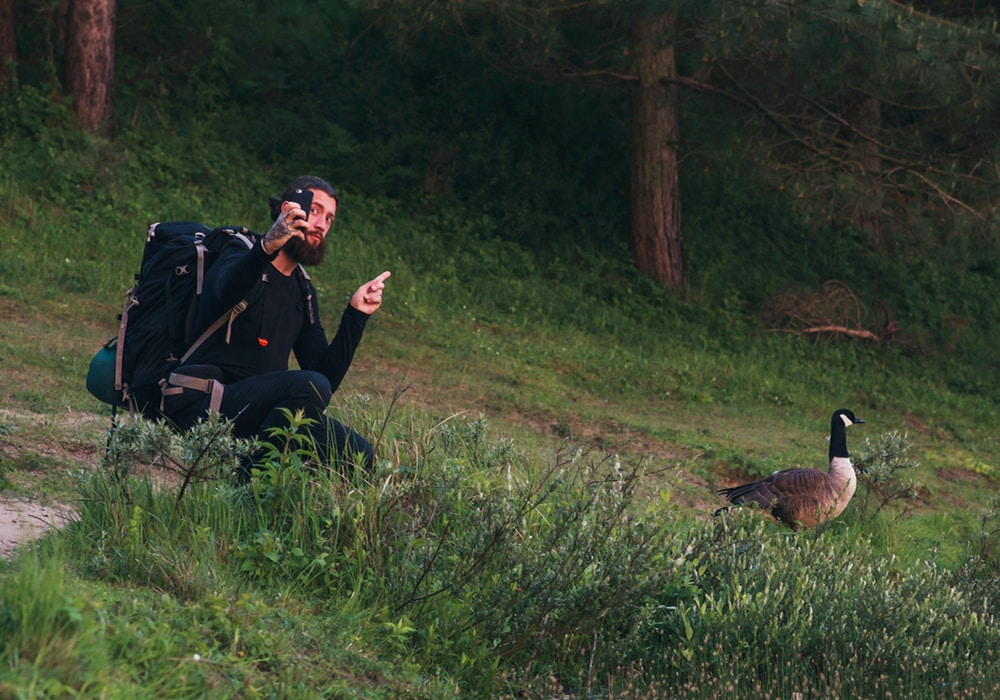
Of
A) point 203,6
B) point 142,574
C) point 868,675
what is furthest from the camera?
point 203,6

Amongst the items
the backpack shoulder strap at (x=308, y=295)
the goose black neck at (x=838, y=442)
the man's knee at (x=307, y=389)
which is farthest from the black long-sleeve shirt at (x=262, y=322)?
the goose black neck at (x=838, y=442)

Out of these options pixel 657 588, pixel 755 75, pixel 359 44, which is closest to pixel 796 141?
pixel 755 75

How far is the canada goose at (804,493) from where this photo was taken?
816 cm

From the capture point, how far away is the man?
5.26 metres

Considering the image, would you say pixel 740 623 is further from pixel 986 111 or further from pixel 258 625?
pixel 986 111

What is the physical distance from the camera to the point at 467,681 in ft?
15.9

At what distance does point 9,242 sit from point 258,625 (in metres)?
10.1

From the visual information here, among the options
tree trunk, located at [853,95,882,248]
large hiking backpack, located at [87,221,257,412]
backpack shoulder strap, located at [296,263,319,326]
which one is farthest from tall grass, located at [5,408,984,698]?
tree trunk, located at [853,95,882,248]

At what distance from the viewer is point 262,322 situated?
557cm

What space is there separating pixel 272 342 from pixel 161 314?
1.69 feet

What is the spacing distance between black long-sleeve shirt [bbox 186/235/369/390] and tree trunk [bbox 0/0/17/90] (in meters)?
11.6

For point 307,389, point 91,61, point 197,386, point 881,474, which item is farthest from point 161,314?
point 91,61

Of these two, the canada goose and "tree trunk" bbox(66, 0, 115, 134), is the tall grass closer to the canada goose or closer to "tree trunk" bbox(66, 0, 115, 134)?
the canada goose

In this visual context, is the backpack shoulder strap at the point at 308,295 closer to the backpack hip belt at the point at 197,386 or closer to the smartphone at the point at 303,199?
the smartphone at the point at 303,199
